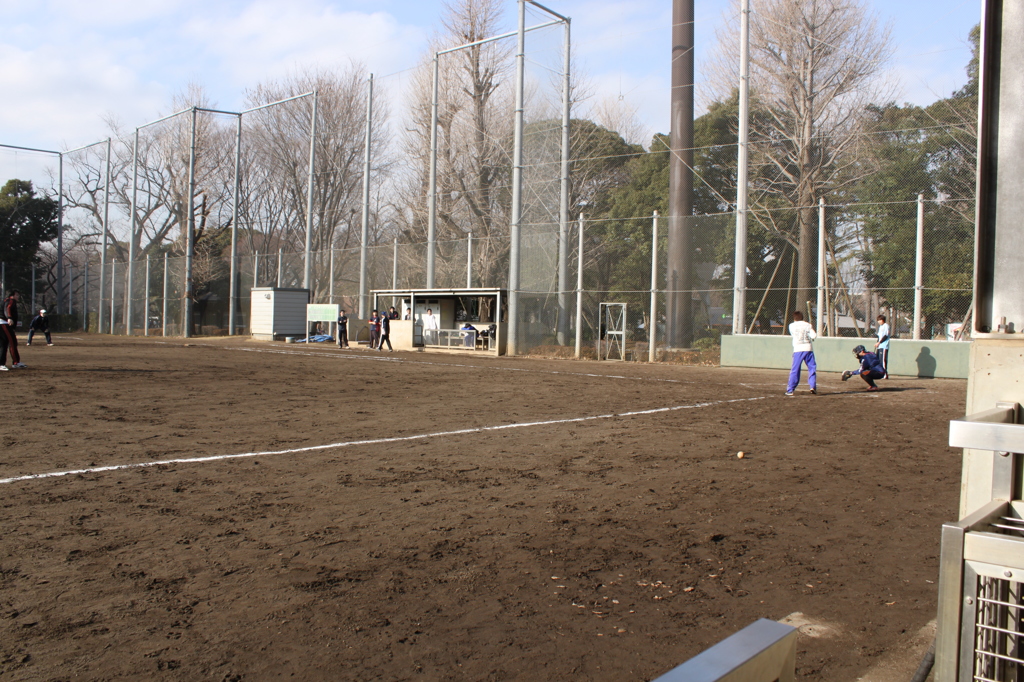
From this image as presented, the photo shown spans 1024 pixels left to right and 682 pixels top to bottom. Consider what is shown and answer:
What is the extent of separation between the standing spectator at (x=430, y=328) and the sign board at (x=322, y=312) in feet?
19.9

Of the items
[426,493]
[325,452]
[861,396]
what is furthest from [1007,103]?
[861,396]

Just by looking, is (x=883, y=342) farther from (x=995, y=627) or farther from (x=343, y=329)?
(x=343, y=329)

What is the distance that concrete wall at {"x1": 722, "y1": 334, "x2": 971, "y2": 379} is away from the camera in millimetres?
20375

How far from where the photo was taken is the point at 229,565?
446 cm

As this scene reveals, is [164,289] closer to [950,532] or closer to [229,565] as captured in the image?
[229,565]

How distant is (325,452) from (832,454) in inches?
212

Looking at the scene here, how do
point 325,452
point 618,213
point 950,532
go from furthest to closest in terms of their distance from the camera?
point 618,213 < point 325,452 < point 950,532

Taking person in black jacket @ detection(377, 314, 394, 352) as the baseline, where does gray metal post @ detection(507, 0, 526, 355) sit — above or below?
above

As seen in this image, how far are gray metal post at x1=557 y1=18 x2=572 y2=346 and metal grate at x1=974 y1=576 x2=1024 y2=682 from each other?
91.8 feet

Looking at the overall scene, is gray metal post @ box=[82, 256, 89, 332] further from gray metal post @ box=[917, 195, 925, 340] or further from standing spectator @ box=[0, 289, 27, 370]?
gray metal post @ box=[917, 195, 925, 340]

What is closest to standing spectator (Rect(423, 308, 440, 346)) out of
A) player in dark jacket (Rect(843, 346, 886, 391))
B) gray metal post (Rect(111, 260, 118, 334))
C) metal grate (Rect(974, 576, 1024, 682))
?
player in dark jacket (Rect(843, 346, 886, 391))

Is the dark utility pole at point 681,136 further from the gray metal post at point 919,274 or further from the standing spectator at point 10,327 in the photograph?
the standing spectator at point 10,327

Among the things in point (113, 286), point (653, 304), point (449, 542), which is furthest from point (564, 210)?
point (113, 286)

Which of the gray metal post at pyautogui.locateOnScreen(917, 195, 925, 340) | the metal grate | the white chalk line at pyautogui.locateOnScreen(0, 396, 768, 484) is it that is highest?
the gray metal post at pyautogui.locateOnScreen(917, 195, 925, 340)
